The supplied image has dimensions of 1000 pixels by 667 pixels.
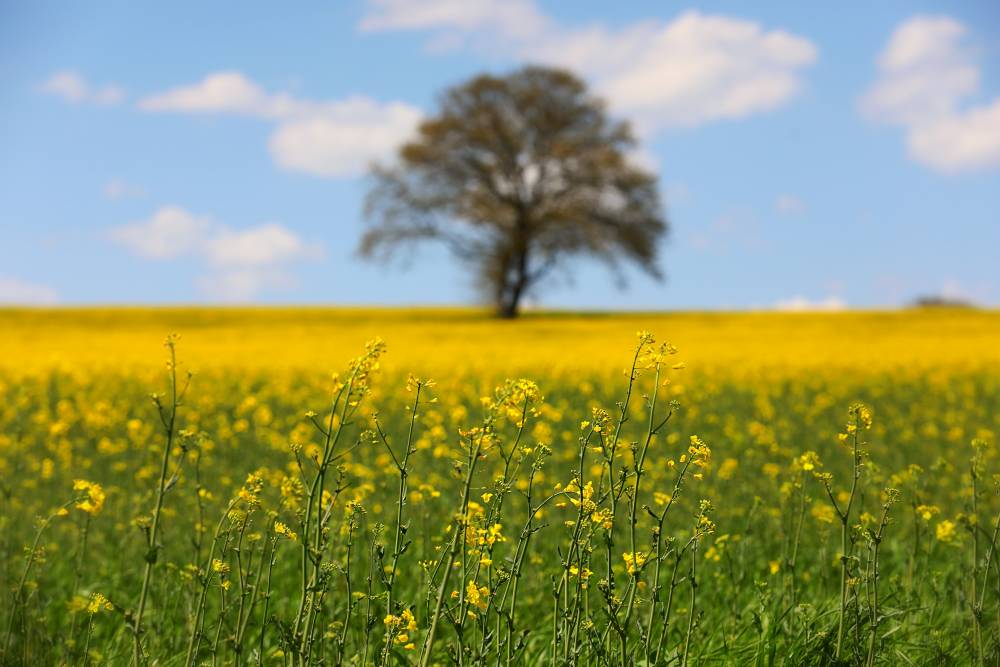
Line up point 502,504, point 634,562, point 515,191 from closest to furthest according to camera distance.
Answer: point 634,562 < point 502,504 < point 515,191

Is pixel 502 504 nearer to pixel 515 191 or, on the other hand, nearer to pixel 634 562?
pixel 634 562

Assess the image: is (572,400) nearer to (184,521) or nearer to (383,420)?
(383,420)

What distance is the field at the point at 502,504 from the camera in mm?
3346

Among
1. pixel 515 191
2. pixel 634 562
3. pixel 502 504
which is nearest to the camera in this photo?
pixel 634 562

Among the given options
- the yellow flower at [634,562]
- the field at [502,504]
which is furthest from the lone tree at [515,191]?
the yellow flower at [634,562]

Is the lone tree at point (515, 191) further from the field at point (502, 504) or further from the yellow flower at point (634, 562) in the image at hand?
the yellow flower at point (634, 562)

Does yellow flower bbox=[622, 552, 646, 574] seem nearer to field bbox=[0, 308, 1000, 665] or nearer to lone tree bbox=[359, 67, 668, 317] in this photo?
field bbox=[0, 308, 1000, 665]

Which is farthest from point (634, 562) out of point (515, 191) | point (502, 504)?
point (515, 191)

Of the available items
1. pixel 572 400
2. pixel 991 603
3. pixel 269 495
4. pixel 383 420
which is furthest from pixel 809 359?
pixel 991 603

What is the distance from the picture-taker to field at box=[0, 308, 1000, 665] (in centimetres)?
335

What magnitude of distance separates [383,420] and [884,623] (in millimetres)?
9473

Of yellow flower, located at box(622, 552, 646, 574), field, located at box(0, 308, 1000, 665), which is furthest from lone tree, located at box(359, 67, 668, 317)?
yellow flower, located at box(622, 552, 646, 574)

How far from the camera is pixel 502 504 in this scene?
462 centimetres

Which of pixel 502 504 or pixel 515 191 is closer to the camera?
pixel 502 504
